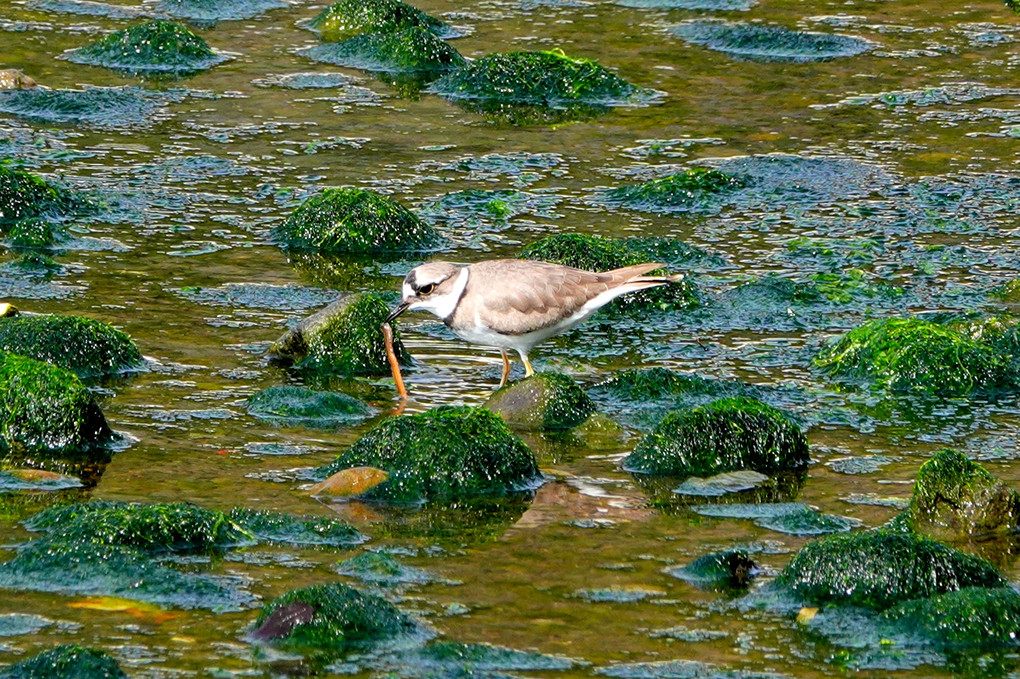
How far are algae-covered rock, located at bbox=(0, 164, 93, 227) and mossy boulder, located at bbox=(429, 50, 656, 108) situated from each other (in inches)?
158

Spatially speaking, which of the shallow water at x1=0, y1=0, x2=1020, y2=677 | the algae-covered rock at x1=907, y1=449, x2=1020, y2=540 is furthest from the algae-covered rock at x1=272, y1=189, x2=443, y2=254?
the algae-covered rock at x1=907, y1=449, x2=1020, y2=540

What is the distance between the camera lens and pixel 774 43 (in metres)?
16.2

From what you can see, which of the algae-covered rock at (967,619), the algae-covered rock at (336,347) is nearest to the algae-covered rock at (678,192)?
the algae-covered rock at (336,347)

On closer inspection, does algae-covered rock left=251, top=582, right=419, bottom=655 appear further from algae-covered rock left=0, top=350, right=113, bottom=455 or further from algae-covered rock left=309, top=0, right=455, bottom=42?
algae-covered rock left=309, top=0, right=455, bottom=42

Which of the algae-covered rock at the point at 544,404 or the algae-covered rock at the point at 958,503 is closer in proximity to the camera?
the algae-covered rock at the point at 958,503

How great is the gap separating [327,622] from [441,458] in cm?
170

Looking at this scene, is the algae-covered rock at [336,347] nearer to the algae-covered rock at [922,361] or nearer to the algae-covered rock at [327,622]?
the algae-covered rock at [922,361]

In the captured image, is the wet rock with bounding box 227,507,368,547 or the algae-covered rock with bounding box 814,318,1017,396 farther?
the algae-covered rock with bounding box 814,318,1017,396

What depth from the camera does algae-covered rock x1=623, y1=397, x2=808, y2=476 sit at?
811cm

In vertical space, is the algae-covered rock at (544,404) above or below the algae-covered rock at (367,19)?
below

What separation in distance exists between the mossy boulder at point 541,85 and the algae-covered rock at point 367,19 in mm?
1401

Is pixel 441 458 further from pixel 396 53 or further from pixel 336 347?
pixel 396 53

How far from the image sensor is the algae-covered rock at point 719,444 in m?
8.11

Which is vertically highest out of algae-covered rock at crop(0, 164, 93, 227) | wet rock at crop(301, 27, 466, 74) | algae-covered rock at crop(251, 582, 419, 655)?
wet rock at crop(301, 27, 466, 74)
